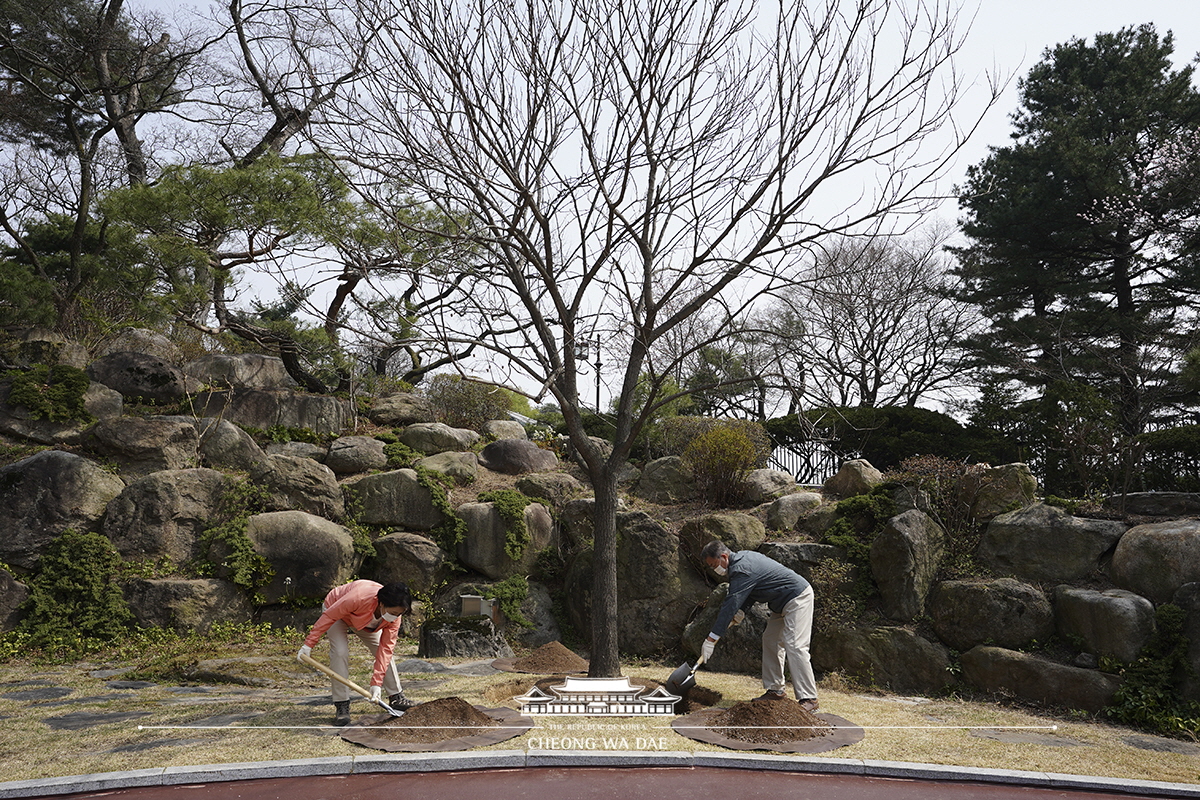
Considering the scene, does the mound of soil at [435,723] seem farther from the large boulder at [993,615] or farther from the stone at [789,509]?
the stone at [789,509]

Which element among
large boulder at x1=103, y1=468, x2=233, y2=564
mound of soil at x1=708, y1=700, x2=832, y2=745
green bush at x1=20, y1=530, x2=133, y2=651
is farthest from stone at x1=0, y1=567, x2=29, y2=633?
mound of soil at x1=708, y1=700, x2=832, y2=745

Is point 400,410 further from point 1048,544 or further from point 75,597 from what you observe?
point 1048,544

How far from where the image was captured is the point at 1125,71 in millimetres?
18797

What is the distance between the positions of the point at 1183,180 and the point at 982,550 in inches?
520

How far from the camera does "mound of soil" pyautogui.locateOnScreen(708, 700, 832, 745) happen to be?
5387mm

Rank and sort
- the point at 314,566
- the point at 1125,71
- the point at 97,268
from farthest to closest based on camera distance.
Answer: the point at 1125,71
the point at 97,268
the point at 314,566

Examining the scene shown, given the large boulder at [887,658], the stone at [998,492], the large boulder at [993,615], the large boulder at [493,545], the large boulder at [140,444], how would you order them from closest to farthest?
the large boulder at [993,615]
the large boulder at [887,658]
the stone at [998,492]
the large boulder at [140,444]
the large boulder at [493,545]

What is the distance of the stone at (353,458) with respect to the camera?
12547 millimetres

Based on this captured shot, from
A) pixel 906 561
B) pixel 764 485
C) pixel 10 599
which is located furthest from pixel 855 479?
pixel 10 599

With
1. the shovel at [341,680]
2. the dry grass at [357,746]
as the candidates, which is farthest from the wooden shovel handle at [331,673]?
the dry grass at [357,746]

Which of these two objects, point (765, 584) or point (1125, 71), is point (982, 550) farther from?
point (1125, 71)

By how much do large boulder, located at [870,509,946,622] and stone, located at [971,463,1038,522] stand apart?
650mm

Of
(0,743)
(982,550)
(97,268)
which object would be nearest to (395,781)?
(0,743)

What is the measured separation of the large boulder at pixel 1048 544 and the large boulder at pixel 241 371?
1260cm
